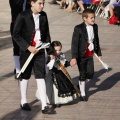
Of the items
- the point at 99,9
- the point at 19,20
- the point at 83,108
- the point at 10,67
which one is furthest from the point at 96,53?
the point at 99,9

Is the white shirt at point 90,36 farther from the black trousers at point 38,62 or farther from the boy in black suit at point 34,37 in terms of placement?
the black trousers at point 38,62

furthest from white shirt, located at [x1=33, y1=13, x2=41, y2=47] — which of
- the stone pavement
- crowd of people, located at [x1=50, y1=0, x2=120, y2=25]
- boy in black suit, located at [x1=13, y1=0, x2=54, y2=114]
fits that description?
crowd of people, located at [x1=50, y1=0, x2=120, y2=25]

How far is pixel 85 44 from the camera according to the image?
7.68m

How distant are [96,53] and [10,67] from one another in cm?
285

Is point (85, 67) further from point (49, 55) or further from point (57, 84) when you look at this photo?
point (49, 55)

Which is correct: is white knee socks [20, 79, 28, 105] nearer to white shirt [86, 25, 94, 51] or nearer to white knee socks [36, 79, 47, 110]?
white knee socks [36, 79, 47, 110]

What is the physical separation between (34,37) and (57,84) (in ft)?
2.77

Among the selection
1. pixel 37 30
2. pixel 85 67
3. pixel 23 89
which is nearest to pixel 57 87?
pixel 23 89

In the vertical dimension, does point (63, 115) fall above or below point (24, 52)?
below

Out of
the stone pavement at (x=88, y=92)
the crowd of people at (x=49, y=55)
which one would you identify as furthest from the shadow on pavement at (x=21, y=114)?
the crowd of people at (x=49, y=55)

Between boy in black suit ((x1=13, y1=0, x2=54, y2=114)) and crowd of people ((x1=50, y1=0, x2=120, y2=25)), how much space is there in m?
10.4

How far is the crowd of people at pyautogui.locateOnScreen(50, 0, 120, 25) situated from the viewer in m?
17.7

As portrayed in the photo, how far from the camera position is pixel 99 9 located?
20000mm

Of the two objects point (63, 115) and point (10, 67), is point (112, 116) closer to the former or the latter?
point (63, 115)
